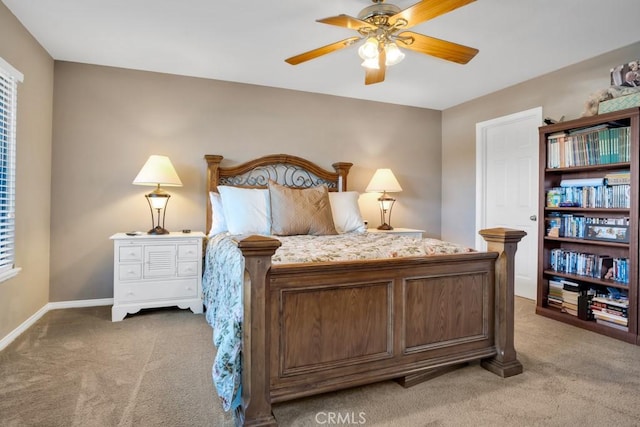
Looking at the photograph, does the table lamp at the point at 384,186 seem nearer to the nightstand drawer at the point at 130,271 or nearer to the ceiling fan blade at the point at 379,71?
the ceiling fan blade at the point at 379,71

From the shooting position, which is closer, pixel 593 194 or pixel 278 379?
pixel 278 379

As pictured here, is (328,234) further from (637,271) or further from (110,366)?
(637,271)

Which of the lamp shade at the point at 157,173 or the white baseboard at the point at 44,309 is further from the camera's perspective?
the lamp shade at the point at 157,173

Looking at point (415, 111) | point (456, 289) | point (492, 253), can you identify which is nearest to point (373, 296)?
point (456, 289)

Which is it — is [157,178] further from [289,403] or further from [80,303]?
[289,403]

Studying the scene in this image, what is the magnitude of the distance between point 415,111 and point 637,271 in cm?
308

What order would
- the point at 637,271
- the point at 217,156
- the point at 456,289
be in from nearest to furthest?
the point at 456,289, the point at 637,271, the point at 217,156

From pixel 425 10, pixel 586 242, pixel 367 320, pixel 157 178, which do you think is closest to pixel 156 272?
pixel 157 178

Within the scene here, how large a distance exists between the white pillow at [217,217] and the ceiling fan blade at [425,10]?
2275 mm

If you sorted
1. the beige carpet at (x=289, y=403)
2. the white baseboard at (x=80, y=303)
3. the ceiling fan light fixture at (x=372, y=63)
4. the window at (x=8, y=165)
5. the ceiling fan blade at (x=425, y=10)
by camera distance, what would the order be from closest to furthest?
the beige carpet at (x=289, y=403), the ceiling fan blade at (x=425, y=10), the ceiling fan light fixture at (x=372, y=63), the window at (x=8, y=165), the white baseboard at (x=80, y=303)

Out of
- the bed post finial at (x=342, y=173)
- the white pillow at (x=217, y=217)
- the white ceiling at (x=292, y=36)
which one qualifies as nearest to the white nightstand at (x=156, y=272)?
the white pillow at (x=217, y=217)

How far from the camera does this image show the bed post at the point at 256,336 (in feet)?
5.15

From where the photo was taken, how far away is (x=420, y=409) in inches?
69.1

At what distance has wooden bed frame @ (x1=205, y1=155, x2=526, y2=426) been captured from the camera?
1.60 meters
